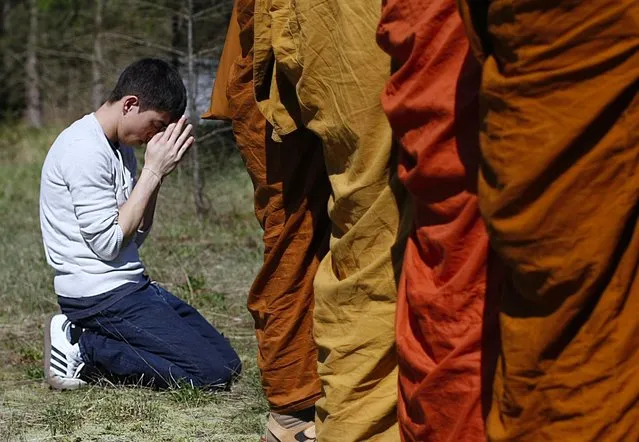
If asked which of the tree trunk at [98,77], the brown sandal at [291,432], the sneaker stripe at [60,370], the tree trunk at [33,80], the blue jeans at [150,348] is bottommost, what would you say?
the tree trunk at [33,80]

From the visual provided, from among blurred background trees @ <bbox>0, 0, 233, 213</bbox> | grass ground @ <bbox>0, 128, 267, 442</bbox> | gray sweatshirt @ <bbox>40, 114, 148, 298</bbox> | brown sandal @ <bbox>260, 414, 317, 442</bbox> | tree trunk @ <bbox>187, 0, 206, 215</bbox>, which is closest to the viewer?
brown sandal @ <bbox>260, 414, 317, 442</bbox>

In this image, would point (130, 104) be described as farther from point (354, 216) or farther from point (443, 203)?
point (443, 203)

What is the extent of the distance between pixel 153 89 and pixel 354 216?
1.93 m

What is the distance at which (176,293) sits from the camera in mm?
5926

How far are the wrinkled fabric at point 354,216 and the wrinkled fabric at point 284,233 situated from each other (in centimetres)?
57

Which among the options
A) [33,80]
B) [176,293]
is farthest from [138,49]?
[33,80]

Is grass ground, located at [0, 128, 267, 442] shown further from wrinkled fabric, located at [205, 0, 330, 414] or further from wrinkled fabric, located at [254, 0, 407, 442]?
wrinkled fabric, located at [254, 0, 407, 442]

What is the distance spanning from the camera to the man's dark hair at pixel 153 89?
4.34m

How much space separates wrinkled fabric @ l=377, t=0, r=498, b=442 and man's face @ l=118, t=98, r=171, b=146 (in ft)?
7.27

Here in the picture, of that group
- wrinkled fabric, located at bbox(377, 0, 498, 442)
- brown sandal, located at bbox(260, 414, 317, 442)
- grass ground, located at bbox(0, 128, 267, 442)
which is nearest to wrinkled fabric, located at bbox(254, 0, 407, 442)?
wrinkled fabric, located at bbox(377, 0, 498, 442)

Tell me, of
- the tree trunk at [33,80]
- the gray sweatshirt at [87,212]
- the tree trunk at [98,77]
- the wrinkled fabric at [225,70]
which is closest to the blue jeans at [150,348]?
the gray sweatshirt at [87,212]

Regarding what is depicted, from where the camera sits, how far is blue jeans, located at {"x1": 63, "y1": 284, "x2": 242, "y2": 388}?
14.5ft

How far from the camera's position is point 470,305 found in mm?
2186

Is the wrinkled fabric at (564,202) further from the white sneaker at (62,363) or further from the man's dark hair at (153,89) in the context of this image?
the white sneaker at (62,363)
